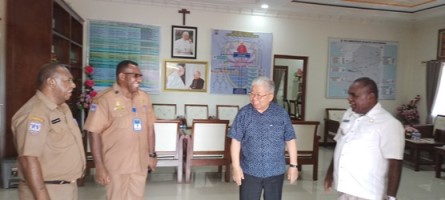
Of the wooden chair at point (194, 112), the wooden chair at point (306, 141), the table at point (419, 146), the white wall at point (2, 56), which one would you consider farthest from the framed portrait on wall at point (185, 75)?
the table at point (419, 146)

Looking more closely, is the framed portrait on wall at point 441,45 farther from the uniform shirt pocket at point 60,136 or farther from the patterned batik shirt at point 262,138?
the uniform shirt pocket at point 60,136

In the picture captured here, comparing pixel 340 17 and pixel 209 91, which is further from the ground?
pixel 340 17

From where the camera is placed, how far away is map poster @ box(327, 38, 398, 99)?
7.20 meters

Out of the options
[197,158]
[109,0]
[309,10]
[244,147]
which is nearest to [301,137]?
[197,158]

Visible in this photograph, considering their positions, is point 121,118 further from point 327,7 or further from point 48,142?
point 327,7

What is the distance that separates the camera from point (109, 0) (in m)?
6.07

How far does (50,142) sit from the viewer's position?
1660mm

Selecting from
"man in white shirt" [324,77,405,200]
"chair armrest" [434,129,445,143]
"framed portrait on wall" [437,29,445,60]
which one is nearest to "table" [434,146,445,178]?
"chair armrest" [434,129,445,143]

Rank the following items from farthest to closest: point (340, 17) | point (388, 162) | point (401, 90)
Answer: point (401, 90)
point (340, 17)
point (388, 162)

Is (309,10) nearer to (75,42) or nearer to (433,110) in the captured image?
(433,110)

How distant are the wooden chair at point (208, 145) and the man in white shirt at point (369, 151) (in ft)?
7.89

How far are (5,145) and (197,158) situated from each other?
2.30 m

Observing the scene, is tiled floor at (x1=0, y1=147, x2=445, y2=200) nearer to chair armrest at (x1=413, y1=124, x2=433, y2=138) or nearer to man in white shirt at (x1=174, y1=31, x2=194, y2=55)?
chair armrest at (x1=413, y1=124, x2=433, y2=138)

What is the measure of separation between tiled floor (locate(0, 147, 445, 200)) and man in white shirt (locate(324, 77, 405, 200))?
2.04 metres
